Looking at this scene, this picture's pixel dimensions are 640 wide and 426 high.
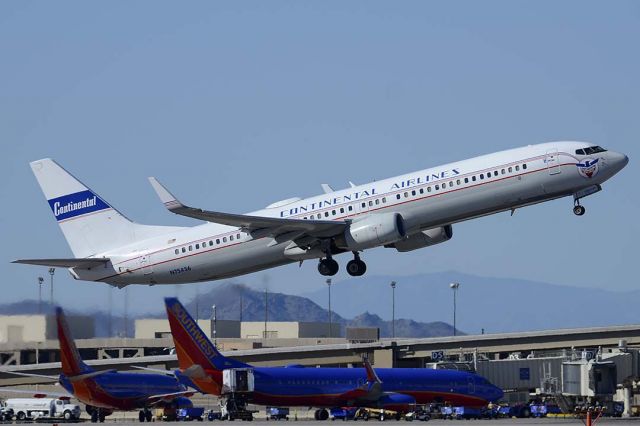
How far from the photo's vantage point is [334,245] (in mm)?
76500

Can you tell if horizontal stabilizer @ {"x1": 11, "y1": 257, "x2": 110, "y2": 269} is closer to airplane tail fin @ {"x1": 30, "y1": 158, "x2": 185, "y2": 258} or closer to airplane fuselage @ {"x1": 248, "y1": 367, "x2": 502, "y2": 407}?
airplane tail fin @ {"x1": 30, "y1": 158, "x2": 185, "y2": 258}

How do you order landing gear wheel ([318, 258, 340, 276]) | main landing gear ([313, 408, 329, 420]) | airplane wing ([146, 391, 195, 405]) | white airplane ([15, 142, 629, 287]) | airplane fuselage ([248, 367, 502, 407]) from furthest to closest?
1. airplane wing ([146, 391, 195, 405])
2. main landing gear ([313, 408, 329, 420])
3. airplane fuselage ([248, 367, 502, 407])
4. landing gear wheel ([318, 258, 340, 276])
5. white airplane ([15, 142, 629, 287])

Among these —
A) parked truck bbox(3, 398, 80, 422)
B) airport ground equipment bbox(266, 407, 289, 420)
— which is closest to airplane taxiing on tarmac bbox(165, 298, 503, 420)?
airport ground equipment bbox(266, 407, 289, 420)

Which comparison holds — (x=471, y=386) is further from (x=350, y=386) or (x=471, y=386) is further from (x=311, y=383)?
(x=311, y=383)

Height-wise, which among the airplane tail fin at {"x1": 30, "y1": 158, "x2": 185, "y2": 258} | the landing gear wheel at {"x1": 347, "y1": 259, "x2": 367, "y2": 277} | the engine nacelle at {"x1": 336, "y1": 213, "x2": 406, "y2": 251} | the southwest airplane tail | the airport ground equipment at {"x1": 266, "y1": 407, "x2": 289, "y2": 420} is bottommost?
the airport ground equipment at {"x1": 266, "y1": 407, "x2": 289, "y2": 420}

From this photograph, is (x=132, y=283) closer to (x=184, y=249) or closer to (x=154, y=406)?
(x=184, y=249)

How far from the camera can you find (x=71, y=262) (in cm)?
7856

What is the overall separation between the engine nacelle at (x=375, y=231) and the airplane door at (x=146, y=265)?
39.2 ft

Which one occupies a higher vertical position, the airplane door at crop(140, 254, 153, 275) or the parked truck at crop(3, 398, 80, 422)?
the airplane door at crop(140, 254, 153, 275)

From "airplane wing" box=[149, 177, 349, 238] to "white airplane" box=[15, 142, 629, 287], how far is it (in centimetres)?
5

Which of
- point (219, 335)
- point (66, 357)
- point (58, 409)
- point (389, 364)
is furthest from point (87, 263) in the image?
point (219, 335)

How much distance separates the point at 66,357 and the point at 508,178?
33.2m

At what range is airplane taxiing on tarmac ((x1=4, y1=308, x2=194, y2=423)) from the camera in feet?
291

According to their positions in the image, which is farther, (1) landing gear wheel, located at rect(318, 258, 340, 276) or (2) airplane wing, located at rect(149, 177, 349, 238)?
(1) landing gear wheel, located at rect(318, 258, 340, 276)
